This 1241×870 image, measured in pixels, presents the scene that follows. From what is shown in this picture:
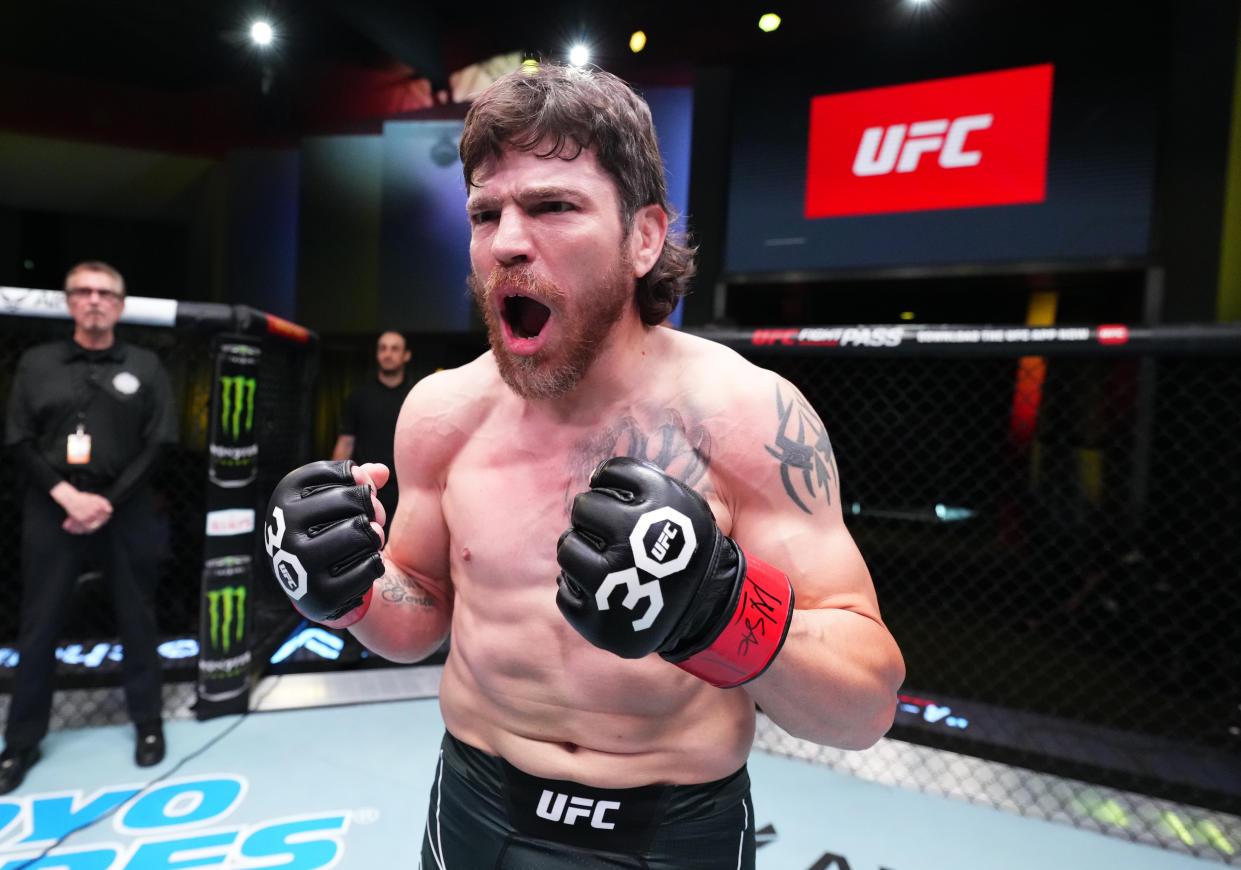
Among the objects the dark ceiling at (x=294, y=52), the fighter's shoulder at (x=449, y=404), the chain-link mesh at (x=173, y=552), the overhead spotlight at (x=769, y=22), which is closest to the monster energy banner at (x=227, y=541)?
the chain-link mesh at (x=173, y=552)

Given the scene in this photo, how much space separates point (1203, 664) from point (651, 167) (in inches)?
161

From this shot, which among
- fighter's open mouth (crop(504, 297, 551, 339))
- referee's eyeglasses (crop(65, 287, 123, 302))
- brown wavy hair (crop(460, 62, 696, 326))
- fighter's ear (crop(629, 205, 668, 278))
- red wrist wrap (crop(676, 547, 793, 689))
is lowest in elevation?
red wrist wrap (crop(676, 547, 793, 689))

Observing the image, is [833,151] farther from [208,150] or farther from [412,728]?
[208,150]

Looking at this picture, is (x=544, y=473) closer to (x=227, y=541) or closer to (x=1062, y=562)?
(x=227, y=541)

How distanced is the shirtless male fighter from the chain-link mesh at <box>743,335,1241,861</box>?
1.70 metres

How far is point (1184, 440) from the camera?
11.5ft

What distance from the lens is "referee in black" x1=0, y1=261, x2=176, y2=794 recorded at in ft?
8.28

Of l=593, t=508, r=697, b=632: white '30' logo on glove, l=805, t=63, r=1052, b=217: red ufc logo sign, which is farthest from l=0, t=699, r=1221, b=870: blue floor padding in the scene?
l=805, t=63, r=1052, b=217: red ufc logo sign

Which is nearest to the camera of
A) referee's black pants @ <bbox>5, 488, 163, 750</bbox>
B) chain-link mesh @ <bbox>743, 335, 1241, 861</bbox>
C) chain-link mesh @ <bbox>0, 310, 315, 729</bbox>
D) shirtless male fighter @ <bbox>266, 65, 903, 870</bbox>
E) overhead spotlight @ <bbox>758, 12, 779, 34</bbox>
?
shirtless male fighter @ <bbox>266, 65, 903, 870</bbox>

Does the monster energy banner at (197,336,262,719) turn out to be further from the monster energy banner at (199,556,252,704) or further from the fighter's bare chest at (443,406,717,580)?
the fighter's bare chest at (443,406,717,580)

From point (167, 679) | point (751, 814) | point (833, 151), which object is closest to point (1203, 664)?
point (833, 151)

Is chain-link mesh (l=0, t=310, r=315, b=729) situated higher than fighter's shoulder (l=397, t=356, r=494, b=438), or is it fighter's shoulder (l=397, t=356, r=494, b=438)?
fighter's shoulder (l=397, t=356, r=494, b=438)

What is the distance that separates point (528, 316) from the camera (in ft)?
3.59

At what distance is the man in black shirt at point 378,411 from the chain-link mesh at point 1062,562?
1933mm
